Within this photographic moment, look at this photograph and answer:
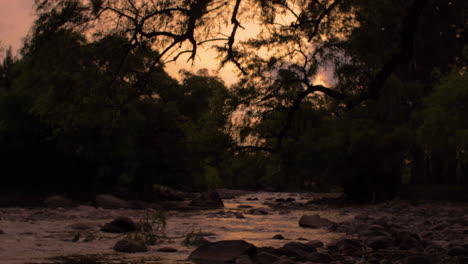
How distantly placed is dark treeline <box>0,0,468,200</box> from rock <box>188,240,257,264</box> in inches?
166

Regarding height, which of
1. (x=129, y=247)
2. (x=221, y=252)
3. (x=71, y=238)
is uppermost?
(x=221, y=252)

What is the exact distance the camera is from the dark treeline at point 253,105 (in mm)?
10531

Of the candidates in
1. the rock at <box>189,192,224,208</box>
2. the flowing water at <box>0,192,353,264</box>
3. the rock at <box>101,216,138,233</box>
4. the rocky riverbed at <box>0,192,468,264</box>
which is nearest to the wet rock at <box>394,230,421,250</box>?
the rocky riverbed at <box>0,192,468,264</box>

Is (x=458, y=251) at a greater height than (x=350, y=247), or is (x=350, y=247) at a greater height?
(x=458, y=251)

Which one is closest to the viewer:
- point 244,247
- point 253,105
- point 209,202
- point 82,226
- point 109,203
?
point 244,247

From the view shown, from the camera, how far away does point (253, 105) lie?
18.5 meters

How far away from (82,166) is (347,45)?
29698 millimetres

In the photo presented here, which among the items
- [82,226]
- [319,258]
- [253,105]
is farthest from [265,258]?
[253,105]

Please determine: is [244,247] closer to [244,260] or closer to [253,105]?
[244,260]

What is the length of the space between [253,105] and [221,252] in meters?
10.7

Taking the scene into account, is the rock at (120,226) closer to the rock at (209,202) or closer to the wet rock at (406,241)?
the wet rock at (406,241)

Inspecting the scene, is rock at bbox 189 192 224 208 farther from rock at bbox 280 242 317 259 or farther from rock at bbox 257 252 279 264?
rock at bbox 257 252 279 264

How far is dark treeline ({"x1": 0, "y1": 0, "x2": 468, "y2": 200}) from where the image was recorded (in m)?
10.5

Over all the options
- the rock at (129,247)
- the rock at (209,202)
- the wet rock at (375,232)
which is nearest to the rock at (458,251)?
the wet rock at (375,232)
